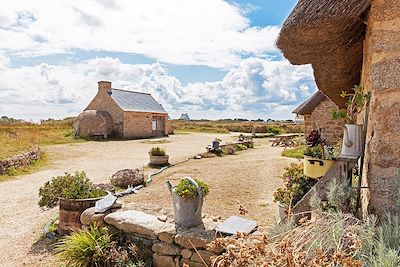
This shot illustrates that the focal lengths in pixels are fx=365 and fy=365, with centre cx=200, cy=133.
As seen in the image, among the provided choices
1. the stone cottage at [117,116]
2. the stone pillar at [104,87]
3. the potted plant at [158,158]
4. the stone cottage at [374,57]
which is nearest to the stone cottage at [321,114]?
the potted plant at [158,158]

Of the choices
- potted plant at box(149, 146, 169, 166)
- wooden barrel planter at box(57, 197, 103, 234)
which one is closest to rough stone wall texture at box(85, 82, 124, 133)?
potted plant at box(149, 146, 169, 166)

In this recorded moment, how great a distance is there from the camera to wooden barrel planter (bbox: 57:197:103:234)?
20.8 ft

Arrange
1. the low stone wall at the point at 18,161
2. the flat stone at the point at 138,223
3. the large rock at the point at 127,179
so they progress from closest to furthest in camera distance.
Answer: the flat stone at the point at 138,223
the large rock at the point at 127,179
the low stone wall at the point at 18,161

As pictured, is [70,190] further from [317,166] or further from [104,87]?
[104,87]

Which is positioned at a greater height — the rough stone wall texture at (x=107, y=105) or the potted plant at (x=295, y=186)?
the rough stone wall texture at (x=107, y=105)

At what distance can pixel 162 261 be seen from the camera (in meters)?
4.89

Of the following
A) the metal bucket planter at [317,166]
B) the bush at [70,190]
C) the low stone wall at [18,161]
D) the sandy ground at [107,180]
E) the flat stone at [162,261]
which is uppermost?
the metal bucket planter at [317,166]

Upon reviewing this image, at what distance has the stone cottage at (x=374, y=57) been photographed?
295 cm

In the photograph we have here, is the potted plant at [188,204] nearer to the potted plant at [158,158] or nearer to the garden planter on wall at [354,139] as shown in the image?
the garden planter on wall at [354,139]

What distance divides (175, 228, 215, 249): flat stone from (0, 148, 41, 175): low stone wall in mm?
11043

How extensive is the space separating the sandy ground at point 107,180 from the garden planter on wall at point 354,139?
3.62 meters

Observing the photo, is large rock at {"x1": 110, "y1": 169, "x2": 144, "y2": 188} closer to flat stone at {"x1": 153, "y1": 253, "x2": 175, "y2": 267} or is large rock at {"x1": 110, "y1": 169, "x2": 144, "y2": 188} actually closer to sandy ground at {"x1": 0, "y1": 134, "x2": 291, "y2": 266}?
sandy ground at {"x1": 0, "y1": 134, "x2": 291, "y2": 266}

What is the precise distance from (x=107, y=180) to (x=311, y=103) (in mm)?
10342

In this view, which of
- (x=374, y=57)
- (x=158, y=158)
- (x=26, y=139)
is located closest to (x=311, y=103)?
(x=158, y=158)
